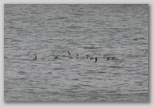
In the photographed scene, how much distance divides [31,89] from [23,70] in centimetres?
19

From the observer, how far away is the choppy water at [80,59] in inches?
102

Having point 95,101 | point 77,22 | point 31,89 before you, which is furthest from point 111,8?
point 31,89

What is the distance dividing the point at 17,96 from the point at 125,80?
3.23ft

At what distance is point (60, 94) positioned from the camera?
2596mm

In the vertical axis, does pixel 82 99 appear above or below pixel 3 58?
below

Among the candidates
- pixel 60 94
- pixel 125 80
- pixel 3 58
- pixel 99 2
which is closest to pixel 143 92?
pixel 125 80

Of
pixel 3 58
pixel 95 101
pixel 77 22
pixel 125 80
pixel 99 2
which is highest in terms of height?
pixel 99 2

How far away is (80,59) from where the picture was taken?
8.53 feet

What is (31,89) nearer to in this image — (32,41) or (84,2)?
(32,41)

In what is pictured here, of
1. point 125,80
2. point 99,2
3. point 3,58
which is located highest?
point 99,2

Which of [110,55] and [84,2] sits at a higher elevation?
→ [84,2]

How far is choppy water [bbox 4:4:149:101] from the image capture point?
259 centimetres

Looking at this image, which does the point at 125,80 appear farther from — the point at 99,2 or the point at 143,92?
the point at 99,2

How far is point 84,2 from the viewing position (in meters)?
2.63
